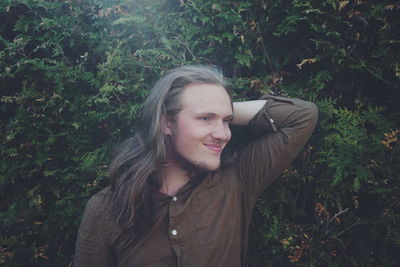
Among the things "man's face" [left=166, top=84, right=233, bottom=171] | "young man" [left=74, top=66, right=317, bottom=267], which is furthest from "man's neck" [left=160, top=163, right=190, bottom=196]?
"man's face" [left=166, top=84, right=233, bottom=171]

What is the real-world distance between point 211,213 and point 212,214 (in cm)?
1

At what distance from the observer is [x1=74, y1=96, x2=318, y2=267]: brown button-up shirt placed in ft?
7.84

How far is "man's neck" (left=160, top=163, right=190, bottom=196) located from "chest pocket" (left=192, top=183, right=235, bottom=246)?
0.70 ft

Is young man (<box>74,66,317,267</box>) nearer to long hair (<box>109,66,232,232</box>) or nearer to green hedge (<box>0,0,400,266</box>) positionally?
long hair (<box>109,66,232,232</box>)

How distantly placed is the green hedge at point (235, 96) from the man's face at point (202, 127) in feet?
1.71

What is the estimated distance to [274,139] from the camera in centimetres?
253

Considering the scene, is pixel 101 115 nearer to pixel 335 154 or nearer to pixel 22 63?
pixel 22 63

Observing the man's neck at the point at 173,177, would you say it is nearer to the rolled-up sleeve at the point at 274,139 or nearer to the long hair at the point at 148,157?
the long hair at the point at 148,157

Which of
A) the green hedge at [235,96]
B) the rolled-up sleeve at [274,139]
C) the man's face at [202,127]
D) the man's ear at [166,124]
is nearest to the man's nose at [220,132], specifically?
the man's face at [202,127]

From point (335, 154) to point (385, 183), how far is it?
1.45 feet

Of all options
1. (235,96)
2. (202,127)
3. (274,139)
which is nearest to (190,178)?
(202,127)

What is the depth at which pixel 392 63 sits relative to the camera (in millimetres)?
2535

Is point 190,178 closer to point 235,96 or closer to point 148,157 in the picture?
point 148,157

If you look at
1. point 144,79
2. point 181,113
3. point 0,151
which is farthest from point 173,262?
point 0,151
